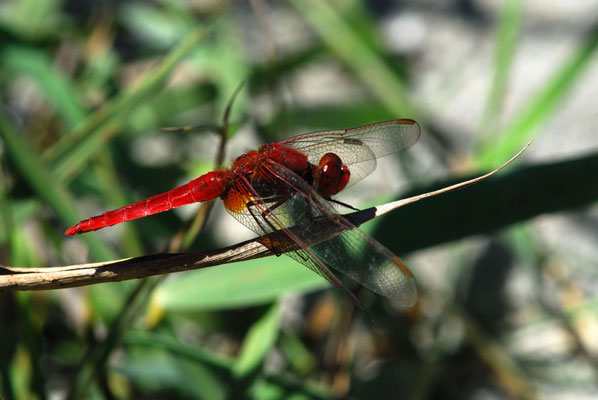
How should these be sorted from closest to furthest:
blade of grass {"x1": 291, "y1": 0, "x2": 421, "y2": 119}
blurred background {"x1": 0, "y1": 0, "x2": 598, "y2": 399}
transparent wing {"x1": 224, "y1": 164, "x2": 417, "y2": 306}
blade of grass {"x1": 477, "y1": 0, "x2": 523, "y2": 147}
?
transparent wing {"x1": 224, "y1": 164, "x2": 417, "y2": 306}, blurred background {"x1": 0, "y1": 0, "x2": 598, "y2": 399}, blade of grass {"x1": 477, "y1": 0, "x2": 523, "y2": 147}, blade of grass {"x1": 291, "y1": 0, "x2": 421, "y2": 119}

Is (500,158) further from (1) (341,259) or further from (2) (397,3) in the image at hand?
(2) (397,3)

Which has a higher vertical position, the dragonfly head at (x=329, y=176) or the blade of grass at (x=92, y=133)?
the blade of grass at (x=92, y=133)

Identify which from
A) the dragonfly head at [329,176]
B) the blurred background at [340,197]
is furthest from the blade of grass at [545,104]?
the dragonfly head at [329,176]

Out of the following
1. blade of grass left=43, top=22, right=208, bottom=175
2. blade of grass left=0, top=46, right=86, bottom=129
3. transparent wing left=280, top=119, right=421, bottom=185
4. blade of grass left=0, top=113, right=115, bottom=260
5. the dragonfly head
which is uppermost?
blade of grass left=0, top=46, right=86, bottom=129

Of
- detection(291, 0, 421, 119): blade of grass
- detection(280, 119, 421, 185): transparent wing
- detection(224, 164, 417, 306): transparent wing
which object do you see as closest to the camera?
detection(224, 164, 417, 306): transparent wing

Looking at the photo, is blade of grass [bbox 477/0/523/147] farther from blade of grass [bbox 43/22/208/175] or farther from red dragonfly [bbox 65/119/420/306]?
blade of grass [bbox 43/22/208/175]

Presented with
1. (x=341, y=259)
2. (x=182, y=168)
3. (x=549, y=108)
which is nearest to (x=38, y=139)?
(x=182, y=168)

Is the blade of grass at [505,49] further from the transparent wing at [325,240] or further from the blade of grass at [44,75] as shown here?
the blade of grass at [44,75]

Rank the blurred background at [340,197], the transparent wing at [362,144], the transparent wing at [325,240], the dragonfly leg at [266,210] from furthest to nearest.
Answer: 1. the transparent wing at [362,144]
2. the blurred background at [340,197]
3. the dragonfly leg at [266,210]
4. the transparent wing at [325,240]

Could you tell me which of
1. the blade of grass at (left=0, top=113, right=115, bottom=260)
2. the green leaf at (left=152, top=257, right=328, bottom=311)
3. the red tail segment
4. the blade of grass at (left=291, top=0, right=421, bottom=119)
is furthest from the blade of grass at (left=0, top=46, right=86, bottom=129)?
the blade of grass at (left=291, top=0, right=421, bottom=119)
